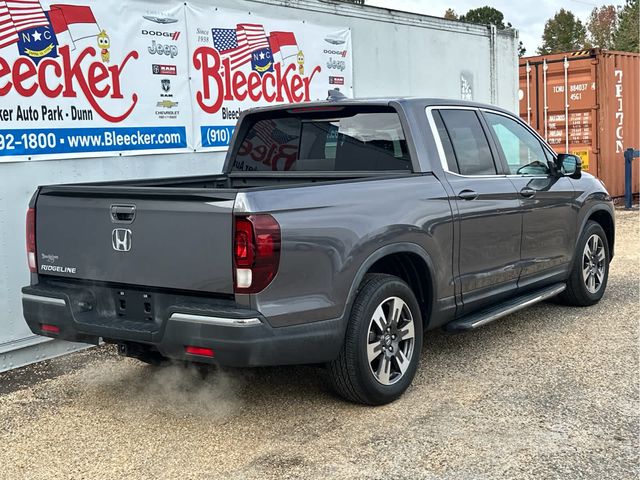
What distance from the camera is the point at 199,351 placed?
393 cm

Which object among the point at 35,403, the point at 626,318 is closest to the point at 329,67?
the point at 626,318

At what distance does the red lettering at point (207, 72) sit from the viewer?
23.2ft

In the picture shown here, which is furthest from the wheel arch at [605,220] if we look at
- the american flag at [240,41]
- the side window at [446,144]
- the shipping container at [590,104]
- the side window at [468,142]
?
the shipping container at [590,104]

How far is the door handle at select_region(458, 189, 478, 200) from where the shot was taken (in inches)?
204

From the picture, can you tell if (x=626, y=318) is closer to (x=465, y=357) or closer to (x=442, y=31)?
(x=465, y=357)

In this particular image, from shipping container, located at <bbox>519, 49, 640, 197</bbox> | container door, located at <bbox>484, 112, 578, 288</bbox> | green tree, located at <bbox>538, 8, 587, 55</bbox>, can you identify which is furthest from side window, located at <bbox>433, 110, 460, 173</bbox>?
green tree, located at <bbox>538, 8, 587, 55</bbox>

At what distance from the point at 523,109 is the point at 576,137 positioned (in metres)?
1.20

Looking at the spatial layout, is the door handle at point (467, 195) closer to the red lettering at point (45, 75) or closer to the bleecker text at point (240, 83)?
the bleecker text at point (240, 83)

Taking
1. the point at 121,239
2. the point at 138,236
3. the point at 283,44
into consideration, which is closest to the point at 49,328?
the point at 121,239

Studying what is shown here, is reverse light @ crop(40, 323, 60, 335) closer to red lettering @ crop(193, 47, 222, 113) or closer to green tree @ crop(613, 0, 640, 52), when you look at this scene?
red lettering @ crop(193, 47, 222, 113)

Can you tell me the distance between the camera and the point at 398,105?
5.11m

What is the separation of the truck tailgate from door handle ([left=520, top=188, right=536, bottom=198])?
2.74 metres

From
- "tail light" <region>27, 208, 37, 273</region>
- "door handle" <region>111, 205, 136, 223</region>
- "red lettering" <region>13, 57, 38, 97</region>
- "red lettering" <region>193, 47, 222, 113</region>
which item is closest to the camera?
"door handle" <region>111, 205, 136, 223</region>

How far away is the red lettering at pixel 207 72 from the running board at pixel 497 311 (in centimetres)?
324
